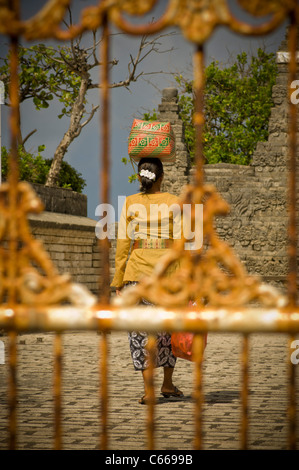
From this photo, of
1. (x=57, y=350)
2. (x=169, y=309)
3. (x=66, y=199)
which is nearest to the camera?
(x=169, y=309)

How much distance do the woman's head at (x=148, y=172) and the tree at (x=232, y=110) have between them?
60.0ft

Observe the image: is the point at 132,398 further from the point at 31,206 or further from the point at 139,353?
the point at 31,206

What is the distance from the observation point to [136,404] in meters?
5.21

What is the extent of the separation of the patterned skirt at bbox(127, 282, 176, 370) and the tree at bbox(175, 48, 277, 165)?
18434mm

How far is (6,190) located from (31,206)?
0.47ft

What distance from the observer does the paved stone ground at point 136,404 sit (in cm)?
405

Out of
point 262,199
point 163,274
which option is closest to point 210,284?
point 163,274

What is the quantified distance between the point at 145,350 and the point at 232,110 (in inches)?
784

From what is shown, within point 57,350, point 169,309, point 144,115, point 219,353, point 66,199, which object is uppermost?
point 144,115

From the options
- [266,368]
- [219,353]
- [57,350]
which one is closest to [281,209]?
[219,353]

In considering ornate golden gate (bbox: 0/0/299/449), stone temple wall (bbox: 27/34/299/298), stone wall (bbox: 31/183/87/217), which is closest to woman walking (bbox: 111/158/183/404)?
ornate golden gate (bbox: 0/0/299/449)

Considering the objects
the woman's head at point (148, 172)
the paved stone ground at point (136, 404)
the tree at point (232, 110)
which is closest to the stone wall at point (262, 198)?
the tree at point (232, 110)

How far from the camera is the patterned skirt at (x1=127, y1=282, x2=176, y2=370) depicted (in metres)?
5.31

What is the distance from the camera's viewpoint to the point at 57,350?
2244 mm
